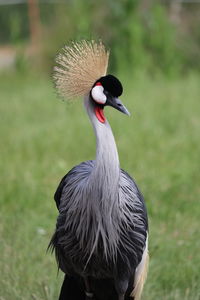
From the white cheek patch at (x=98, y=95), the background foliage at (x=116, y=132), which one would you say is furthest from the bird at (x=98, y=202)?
the background foliage at (x=116, y=132)

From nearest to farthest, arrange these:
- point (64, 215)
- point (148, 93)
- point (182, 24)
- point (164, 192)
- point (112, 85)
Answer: point (112, 85)
point (64, 215)
point (164, 192)
point (148, 93)
point (182, 24)

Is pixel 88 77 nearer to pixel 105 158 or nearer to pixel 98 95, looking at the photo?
pixel 98 95

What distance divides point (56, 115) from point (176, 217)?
288cm

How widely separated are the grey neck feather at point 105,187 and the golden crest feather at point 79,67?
2.5 inches

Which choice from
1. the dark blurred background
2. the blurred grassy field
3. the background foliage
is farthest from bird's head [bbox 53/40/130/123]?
the dark blurred background

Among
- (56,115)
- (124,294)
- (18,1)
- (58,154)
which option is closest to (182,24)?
(18,1)

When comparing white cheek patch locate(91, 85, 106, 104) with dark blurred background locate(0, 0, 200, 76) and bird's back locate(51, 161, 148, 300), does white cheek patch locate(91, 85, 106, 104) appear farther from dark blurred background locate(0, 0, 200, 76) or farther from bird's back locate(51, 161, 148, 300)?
dark blurred background locate(0, 0, 200, 76)

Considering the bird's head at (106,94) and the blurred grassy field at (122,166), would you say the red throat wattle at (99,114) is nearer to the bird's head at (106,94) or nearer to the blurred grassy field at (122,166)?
the bird's head at (106,94)

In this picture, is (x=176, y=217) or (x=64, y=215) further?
(x=176, y=217)

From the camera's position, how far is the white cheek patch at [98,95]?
2.39 metres

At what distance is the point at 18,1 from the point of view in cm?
1033

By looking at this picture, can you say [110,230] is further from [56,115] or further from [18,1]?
[18,1]

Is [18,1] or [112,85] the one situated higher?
[18,1]

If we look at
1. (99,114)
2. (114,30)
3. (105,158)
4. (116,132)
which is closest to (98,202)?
(105,158)
